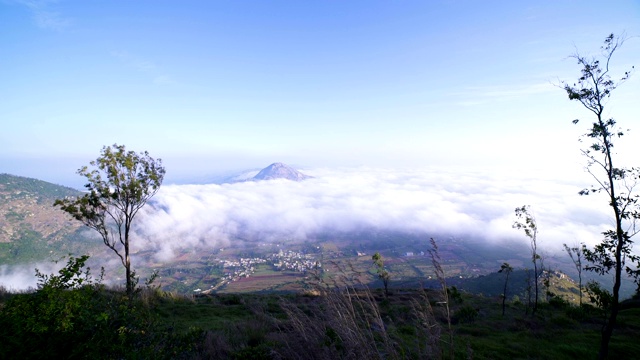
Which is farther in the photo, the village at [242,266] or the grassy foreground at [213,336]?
the village at [242,266]

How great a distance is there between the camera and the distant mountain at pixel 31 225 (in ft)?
405

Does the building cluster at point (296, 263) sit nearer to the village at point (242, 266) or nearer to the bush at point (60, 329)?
the village at point (242, 266)

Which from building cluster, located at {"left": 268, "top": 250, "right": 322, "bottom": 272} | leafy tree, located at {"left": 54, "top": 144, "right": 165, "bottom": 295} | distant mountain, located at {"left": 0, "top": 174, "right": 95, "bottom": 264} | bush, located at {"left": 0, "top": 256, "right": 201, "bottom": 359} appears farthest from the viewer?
distant mountain, located at {"left": 0, "top": 174, "right": 95, "bottom": 264}

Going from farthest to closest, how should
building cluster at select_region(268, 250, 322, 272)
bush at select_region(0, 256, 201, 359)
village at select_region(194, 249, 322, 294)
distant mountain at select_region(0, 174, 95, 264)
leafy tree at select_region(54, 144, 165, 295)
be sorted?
distant mountain at select_region(0, 174, 95, 264) < village at select_region(194, 249, 322, 294) < leafy tree at select_region(54, 144, 165, 295) < building cluster at select_region(268, 250, 322, 272) < bush at select_region(0, 256, 201, 359)

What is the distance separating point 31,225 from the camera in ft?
470

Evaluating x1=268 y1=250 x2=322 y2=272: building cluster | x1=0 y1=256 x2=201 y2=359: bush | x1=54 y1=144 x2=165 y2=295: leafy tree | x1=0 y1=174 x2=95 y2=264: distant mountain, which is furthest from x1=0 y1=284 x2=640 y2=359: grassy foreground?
x1=0 y1=174 x2=95 y2=264: distant mountain

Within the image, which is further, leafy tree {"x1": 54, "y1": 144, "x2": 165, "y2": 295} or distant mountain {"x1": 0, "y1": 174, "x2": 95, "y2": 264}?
distant mountain {"x1": 0, "y1": 174, "x2": 95, "y2": 264}

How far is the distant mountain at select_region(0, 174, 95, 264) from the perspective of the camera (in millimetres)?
123500

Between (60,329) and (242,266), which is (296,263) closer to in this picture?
(60,329)

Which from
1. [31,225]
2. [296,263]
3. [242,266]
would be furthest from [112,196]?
[31,225]

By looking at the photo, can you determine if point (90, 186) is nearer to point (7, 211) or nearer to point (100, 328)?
point (100, 328)

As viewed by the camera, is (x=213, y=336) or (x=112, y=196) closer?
(x=213, y=336)

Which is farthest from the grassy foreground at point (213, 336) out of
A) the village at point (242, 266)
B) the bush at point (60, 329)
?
the village at point (242, 266)

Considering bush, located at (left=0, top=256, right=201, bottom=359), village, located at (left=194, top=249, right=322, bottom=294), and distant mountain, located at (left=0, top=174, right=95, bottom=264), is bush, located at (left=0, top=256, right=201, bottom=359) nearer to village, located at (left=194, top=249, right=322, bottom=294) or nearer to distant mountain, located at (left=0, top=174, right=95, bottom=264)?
village, located at (left=194, top=249, right=322, bottom=294)
